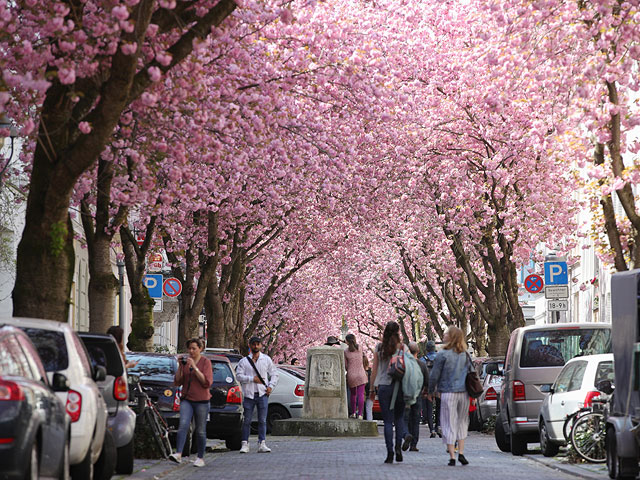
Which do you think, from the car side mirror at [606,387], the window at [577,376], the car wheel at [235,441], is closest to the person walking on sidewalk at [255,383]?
the car wheel at [235,441]

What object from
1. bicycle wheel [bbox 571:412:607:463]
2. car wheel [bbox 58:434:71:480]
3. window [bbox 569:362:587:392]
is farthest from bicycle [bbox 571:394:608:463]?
car wheel [bbox 58:434:71:480]

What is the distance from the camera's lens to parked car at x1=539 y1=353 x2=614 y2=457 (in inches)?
747

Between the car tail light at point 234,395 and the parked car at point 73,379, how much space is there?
1052 cm

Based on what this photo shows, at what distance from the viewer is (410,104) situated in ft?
98.0

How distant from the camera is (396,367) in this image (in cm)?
1836

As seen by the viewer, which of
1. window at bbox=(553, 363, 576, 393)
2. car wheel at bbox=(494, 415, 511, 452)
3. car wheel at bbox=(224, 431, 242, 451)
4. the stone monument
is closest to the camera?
window at bbox=(553, 363, 576, 393)

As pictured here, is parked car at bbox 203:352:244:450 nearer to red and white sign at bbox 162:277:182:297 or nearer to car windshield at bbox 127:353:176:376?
car windshield at bbox 127:353:176:376

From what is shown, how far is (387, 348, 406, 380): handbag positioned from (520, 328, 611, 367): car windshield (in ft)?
12.1

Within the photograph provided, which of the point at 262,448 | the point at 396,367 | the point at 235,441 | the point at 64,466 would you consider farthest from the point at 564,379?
the point at 64,466

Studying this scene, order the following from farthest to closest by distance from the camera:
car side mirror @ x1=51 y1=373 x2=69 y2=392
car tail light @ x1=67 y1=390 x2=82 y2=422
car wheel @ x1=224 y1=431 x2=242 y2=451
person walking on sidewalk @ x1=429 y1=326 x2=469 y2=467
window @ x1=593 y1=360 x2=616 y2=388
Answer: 1. car wheel @ x1=224 y1=431 x2=242 y2=451
2. window @ x1=593 y1=360 x2=616 y2=388
3. person walking on sidewalk @ x1=429 y1=326 x2=469 y2=467
4. car tail light @ x1=67 y1=390 x2=82 y2=422
5. car side mirror @ x1=51 y1=373 x2=69 y2=392

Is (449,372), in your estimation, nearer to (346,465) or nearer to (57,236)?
(346,465)

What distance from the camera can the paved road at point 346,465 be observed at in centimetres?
1593

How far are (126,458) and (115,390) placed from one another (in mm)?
1039

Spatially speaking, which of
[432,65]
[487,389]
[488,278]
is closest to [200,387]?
[487,389]
